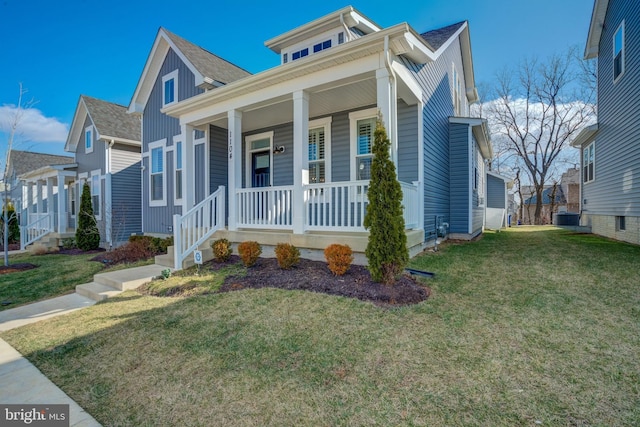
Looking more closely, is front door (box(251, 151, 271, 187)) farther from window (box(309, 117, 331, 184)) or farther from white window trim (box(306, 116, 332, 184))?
white window trim (box(306, 116, 332, 184))

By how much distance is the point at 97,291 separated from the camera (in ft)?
19.5

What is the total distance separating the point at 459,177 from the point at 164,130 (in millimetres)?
10217

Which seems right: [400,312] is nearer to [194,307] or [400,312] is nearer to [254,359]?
[254,359]

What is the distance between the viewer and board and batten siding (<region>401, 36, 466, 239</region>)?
7.70 metres

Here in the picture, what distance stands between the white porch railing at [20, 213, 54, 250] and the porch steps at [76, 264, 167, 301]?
12.0 meters

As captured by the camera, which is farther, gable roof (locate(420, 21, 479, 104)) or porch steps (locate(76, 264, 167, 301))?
gable roof (locate(420, 21, 479, 104))

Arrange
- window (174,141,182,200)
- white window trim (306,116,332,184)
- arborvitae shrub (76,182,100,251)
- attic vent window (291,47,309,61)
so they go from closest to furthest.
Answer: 1. white window trim (306,116,332,184)
2. attic vent window (291,47,309,61)
3. window (174,141,182,200)
4. arborvitae shrub (76,182,100,251)

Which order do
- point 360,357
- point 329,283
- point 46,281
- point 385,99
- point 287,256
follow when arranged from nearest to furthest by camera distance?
point 360,357 → point 329,283 → point 385,99 → point 287,256 → point 46,281

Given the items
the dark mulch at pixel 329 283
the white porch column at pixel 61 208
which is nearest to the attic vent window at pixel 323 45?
the dark mulch at pixel 329 283

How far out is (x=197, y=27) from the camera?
496 inches

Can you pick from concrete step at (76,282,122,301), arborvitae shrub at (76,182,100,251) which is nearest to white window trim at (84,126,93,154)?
arborvitae shrub at (76,182,100,251)

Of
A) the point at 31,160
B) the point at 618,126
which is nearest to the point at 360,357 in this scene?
the point at 618,126

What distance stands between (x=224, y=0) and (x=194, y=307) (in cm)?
1037

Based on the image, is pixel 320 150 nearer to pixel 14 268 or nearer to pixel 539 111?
pixel 14 268
